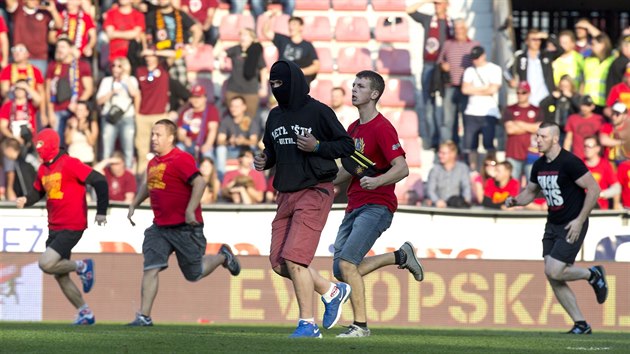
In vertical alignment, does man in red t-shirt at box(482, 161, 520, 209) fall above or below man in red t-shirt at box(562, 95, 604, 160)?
below

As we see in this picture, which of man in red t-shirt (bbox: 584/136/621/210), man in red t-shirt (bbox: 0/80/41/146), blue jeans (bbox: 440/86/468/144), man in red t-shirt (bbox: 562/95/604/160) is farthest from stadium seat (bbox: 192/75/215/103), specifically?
man in red t-shirt (bbox: 584/136/621/210)

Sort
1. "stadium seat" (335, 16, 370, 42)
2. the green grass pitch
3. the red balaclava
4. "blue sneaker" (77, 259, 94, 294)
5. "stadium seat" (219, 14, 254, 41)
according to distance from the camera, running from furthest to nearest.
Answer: "stadium seat" (335, 16, 370, 42) < "stadium seat" (219, 14, 254, 41) < "blue sneaker" (77, 259, 94, 294) < the red balaclava < the green grass pitch

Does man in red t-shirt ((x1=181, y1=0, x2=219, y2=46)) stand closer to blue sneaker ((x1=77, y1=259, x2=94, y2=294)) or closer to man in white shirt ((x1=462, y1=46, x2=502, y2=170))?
man in white shirt ((x1=462, y1=46, x2=502, y2=170))

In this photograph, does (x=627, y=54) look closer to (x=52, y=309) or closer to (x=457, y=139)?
(x=457, y=139)

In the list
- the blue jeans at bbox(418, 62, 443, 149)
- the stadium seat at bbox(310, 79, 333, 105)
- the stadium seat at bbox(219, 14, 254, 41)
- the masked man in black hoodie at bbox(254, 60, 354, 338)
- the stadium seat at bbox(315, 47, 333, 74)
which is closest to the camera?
the masked man in black hoodie at bbox(254, 60, 354, 338)

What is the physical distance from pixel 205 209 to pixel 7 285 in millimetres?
2711

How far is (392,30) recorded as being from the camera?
22375 mm

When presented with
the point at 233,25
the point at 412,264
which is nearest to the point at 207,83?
the point at 233,25

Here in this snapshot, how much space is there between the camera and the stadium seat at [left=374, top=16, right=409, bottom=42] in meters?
22.3

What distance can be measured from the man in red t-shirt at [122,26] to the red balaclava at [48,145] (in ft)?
22.0

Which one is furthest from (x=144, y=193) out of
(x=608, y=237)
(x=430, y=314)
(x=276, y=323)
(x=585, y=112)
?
(x=585, y=112)

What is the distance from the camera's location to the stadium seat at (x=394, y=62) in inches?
863

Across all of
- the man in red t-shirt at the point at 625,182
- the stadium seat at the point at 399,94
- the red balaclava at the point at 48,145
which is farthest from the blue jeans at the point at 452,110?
the red balaclava at the point at 48,145

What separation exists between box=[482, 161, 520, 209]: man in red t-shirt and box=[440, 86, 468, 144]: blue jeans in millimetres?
1339
